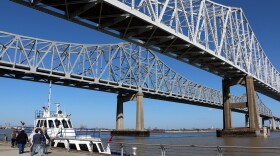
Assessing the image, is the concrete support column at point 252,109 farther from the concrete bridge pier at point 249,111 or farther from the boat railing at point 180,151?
the boat railing at point 180,151

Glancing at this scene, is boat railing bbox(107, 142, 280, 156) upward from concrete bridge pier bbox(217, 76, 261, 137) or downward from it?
downward

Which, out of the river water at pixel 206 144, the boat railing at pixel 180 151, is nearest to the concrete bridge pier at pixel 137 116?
the river water at pixel 206 144

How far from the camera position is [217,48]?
5666cm

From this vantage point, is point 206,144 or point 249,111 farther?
point 249,111

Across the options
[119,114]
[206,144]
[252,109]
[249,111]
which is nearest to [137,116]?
[119,114]

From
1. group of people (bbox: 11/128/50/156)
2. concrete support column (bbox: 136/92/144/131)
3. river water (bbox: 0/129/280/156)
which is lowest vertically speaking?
river water (bbox: 0/129/280/156)

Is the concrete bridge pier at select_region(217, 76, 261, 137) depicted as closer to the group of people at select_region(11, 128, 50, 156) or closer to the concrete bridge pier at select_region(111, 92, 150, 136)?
the concrete bridge pier at select_region(111, 92, 150, 136)

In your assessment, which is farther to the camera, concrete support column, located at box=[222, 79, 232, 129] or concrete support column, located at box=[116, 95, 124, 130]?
concrete support column, located at box=[116, 95, 124, 130]

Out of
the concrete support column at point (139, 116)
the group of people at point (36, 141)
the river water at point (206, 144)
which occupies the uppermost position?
the concrete support column at point (139, 116)

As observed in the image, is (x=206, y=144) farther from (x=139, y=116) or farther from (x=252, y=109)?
(x=139, y=116)

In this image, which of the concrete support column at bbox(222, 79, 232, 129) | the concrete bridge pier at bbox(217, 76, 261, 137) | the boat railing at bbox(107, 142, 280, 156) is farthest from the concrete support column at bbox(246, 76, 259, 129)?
the boat railing at bbox(107, 142, 280, 156)

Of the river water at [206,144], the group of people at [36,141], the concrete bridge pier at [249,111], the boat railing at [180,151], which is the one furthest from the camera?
the concrete bridge pier at [249,111]

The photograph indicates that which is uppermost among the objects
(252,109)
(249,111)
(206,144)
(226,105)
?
(226,105)

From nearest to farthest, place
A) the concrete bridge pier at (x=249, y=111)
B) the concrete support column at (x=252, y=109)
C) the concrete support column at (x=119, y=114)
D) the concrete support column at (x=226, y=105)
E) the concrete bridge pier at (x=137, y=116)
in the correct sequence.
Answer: the concrete bridge pier at (x=249, y=111)
the concrete support column at (x=252, y=109)
the concrete support column at (x=226, y=105)
the concrete bridge pier at (x=137, y=116)
the concrete support column at (x=119, y=114)
